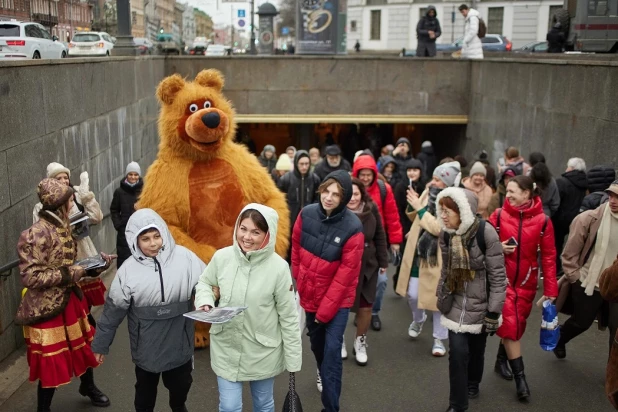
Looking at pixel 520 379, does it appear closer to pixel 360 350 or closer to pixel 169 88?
pixel 360 350

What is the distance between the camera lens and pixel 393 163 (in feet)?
30.2

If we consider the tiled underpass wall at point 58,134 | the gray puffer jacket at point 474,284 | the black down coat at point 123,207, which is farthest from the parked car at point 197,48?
the gray puffer jacket at point 474,284

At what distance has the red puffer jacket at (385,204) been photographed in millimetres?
6398

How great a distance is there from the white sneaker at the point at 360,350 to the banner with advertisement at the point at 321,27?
12663 millimetres

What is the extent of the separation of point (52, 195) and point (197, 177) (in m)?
1.99

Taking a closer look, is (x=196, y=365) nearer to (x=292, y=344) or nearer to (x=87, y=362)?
(x=87, y=362)

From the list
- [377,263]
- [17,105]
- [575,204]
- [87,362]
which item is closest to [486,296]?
[377,263]

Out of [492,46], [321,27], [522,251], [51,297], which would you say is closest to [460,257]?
[522,251]

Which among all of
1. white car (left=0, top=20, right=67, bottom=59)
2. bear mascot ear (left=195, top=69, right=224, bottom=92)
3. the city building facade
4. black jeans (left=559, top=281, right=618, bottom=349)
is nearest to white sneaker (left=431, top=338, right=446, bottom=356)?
black jeans (left=559, top=281, right=618, bottom=349)

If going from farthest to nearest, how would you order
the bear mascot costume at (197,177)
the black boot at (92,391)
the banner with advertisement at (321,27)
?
1. the banner with advertisement at (321,27)
2. the bear mascot costume at (197,177)
3. the black boot at (92,391)

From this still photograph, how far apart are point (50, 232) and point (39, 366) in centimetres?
87

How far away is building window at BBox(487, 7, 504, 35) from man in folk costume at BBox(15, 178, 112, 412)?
46.4 meters

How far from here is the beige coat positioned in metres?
5.95

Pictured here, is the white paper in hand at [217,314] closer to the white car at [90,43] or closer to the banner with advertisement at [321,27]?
the white car at [90,43]
